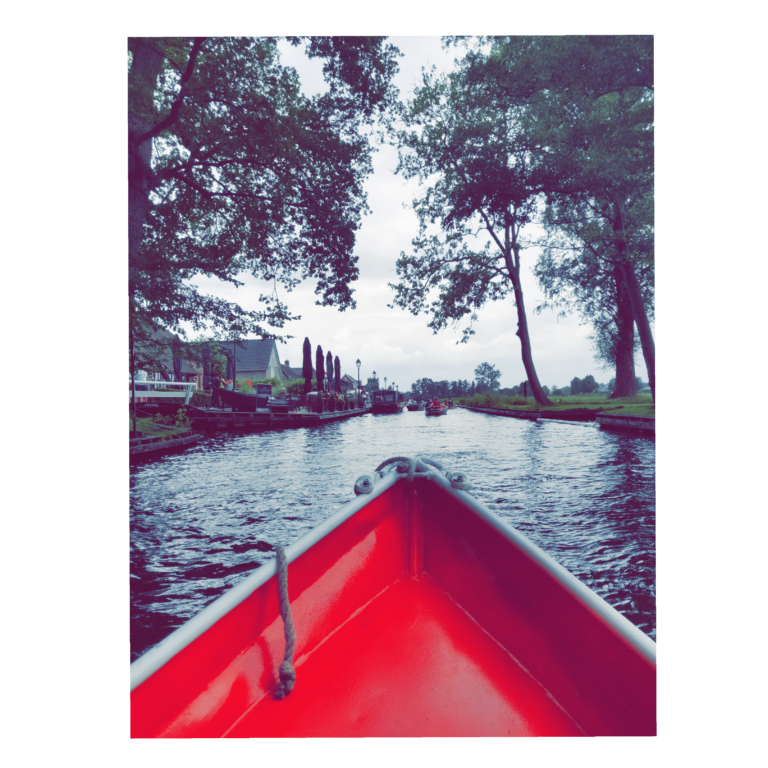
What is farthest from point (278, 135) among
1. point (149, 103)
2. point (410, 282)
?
point (410, 282)

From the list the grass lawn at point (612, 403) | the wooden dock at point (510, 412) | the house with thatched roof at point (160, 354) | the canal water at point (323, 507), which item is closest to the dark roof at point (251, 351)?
the house with thatched roof at point (160, 354)

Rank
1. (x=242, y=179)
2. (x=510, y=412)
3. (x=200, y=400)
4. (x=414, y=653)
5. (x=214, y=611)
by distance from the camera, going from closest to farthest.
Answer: (x=214, y=611)
(x=414, y=653)
(x=242, y=179)
(x=200, y=400)
(x=510, y=412)

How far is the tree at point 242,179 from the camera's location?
2.13m

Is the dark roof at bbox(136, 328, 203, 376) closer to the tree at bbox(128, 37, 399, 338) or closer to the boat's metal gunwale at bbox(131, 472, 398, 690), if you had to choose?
the tree at bbox(128, 37, 399, 338)

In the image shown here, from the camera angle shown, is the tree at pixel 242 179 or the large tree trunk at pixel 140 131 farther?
the tree at pixel 242 179

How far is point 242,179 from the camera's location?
2.65 metres

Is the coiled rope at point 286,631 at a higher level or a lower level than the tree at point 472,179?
lower

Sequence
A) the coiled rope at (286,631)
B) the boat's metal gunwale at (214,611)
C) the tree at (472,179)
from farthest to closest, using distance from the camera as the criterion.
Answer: the tree at (472,179) → the coiled rope at (286,631) → the boat's metal gunwale at (214,611)

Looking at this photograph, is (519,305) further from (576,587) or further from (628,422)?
(576,587)

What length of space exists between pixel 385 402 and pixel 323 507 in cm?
1505

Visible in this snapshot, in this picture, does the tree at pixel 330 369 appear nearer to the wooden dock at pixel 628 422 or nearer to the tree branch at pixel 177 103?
the wooden dock at pixel 628 422

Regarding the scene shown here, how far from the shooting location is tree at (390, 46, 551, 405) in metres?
2.33

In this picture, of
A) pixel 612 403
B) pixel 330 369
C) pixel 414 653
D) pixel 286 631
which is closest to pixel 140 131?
pixel 286 631
